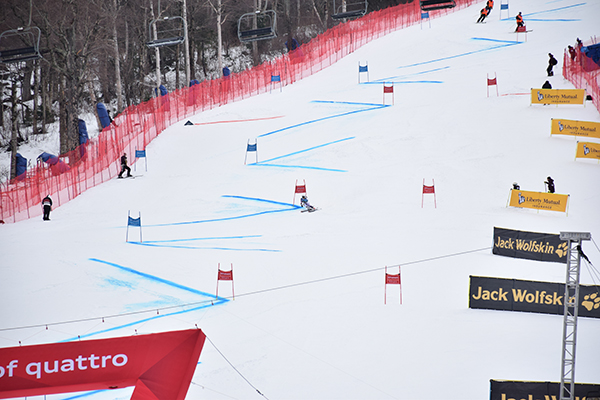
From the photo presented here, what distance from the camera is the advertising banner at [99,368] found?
9961mm

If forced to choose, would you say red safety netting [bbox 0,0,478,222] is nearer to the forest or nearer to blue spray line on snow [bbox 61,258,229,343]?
the forest

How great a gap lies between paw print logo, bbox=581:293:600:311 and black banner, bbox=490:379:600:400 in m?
3.99

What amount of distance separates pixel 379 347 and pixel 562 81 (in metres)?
21.7

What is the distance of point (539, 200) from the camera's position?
65.2 ft

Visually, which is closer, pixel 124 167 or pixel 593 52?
pixel 124 167

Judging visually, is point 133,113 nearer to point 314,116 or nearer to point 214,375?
point 314,116

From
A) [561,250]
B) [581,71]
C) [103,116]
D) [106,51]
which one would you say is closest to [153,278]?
[561,250]

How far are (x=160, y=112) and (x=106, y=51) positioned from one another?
512 inches

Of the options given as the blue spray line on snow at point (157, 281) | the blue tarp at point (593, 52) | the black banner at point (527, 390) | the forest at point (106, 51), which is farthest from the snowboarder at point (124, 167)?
the blue tarp at point (593, 52)

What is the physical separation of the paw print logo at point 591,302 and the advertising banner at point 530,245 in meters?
2.78

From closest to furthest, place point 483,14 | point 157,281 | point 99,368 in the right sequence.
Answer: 1. point 99,368
2. point 157,281
3. point 483,14

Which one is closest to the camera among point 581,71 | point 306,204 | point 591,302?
point 591,302

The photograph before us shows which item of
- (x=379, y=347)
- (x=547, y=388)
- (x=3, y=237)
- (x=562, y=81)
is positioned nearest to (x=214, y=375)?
(x=379, y=347)

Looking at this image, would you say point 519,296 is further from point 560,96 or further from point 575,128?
point 560,96
